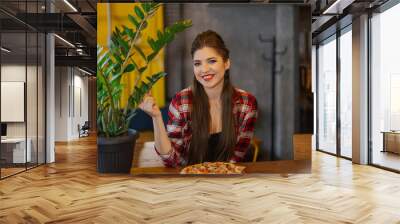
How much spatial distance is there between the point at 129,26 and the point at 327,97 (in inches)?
219

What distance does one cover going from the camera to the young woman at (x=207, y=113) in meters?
5.91

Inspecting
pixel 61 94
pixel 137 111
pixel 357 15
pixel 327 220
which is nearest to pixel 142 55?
pixel 137 111

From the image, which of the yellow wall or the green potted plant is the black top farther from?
the green potted plant

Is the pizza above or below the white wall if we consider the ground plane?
below

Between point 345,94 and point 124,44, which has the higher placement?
point 124,44

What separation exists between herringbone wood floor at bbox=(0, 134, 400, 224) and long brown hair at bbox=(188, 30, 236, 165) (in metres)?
0.53

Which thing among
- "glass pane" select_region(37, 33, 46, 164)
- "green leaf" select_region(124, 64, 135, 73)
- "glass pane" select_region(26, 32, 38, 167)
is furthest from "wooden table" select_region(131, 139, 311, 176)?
"glass pane" select_region(37, 33, 46, 164)

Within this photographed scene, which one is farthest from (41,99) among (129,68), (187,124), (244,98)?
(244,98)

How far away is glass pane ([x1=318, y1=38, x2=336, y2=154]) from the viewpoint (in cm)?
902

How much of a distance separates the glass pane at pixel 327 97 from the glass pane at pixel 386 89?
1775 millimetres

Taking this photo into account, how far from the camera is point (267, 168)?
6035mm

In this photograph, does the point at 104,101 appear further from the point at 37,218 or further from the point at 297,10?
the point at 297,10

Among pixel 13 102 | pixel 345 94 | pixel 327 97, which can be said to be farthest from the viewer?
pixel 327 97

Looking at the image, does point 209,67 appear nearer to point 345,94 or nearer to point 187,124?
point 187,124
